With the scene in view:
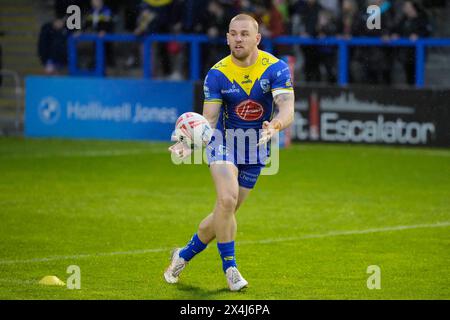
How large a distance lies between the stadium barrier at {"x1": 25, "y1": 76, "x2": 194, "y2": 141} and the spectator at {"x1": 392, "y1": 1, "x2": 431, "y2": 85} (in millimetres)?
4495

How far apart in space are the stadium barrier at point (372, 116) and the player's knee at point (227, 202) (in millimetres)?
11953

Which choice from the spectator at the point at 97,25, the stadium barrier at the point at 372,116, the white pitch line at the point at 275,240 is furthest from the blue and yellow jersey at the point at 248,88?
the spectator at the point at 97,25

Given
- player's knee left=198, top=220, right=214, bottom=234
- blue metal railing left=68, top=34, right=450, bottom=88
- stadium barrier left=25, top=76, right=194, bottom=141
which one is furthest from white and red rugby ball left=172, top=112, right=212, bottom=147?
stadium barrier left=25, top=76, right=194, bottom=141

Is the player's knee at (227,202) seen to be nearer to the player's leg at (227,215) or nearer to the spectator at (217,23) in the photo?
the player's leg at (227,215)

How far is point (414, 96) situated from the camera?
20812 mm

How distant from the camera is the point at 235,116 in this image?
9.71m

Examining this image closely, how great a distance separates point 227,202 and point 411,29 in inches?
561

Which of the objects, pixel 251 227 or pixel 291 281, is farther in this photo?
pixel 251 227

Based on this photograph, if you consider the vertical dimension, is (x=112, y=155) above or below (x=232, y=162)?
below

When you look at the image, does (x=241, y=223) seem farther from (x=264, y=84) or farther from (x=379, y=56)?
(x=379, y=56)
